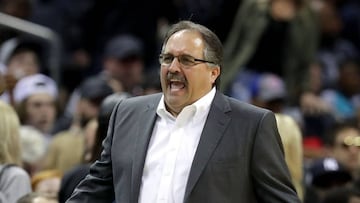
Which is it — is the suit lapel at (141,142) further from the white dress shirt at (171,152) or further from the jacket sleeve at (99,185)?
the jacket sleeve at (99,185)

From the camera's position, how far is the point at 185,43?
20.6 ft

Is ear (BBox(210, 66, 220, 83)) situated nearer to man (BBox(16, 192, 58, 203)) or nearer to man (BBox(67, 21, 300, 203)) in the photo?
man (BBox(67, 21, 300, 203))

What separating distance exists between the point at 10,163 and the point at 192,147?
1.80 m

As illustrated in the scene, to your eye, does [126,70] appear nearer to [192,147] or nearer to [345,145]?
[345,145]

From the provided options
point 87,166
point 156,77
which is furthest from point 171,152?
point 156,77

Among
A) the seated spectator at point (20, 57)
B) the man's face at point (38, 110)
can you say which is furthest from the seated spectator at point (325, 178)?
the seated spectator at point (20, 57)

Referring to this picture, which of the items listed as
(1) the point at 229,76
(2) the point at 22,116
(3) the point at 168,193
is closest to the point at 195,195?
(3) the point at 168,193

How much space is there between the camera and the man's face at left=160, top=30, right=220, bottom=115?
6254 millimetres

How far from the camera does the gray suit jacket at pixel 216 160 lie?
6207mm

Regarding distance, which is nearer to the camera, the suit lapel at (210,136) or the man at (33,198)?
the suit lapel at (210,136)

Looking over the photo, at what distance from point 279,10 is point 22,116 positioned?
117 inches

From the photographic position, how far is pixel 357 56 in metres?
14.4

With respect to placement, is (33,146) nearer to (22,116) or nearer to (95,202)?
(22,116)

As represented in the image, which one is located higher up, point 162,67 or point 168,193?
point 162,67
